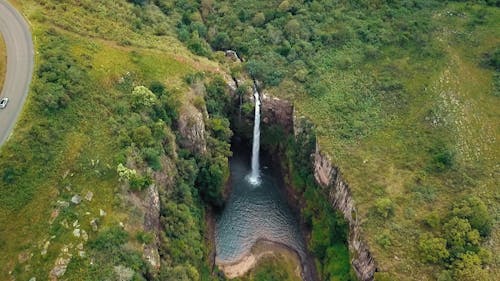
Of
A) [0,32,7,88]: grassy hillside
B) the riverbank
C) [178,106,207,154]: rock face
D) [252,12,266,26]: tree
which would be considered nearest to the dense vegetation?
[252,12,266,26]: tree

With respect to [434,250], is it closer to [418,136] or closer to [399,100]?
[418,136]

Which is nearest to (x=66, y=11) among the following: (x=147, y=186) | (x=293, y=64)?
(x=147, y=186)

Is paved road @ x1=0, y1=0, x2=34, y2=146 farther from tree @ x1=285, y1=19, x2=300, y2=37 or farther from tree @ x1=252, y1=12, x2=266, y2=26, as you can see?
tree @ x1=285, y1=19, x2=300, y2=37

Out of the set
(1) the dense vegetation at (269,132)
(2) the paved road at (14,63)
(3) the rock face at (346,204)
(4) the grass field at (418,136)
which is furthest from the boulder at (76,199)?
(4) the grass field at (418,136)

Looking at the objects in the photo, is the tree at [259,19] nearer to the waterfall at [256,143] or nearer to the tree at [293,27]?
the tree at [293,27]

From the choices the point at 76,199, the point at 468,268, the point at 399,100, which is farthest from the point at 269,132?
the point at 468,268

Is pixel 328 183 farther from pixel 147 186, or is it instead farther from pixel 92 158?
pixel 92 158
